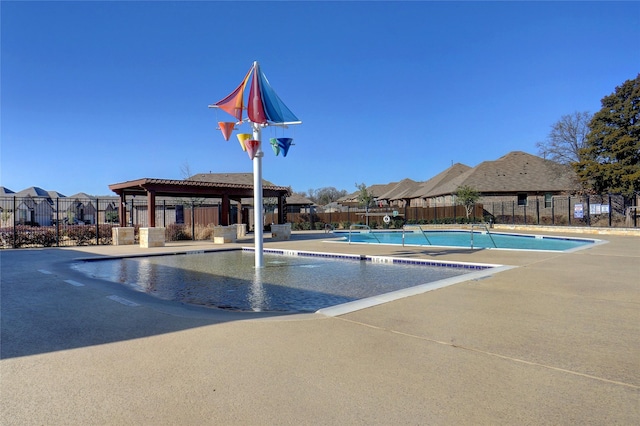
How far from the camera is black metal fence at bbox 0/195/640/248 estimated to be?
20.3m

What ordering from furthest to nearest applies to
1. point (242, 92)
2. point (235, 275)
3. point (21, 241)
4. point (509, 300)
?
point (21, 241)
point (242, 92)
point (235, 275)
point (509, 300)

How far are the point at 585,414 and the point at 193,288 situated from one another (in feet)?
23.8

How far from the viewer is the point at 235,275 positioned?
10328 mm

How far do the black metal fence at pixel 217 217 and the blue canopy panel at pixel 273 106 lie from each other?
477 inches

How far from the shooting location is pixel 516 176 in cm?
4247

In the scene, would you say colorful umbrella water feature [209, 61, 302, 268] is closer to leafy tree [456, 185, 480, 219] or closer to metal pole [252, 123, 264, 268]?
metal pole [252, 123, 264, 268]

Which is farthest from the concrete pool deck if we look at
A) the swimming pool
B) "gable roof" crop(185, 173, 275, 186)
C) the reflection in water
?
"gable roof" crop(185, 173, 275, 186)

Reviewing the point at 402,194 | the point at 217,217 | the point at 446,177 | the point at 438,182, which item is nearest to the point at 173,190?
the point at 217,217

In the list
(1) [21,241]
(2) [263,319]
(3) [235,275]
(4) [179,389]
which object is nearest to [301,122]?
(3) [235,275]

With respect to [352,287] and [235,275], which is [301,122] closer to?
[235,275]

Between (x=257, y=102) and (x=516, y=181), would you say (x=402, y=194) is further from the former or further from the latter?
(x=257, y=102)

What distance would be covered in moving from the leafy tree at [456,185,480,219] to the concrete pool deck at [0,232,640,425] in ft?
100

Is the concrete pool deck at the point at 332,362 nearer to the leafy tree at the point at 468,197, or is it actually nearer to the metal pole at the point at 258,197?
the metal pole at the point at 258,197

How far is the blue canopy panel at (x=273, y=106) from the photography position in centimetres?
1173
